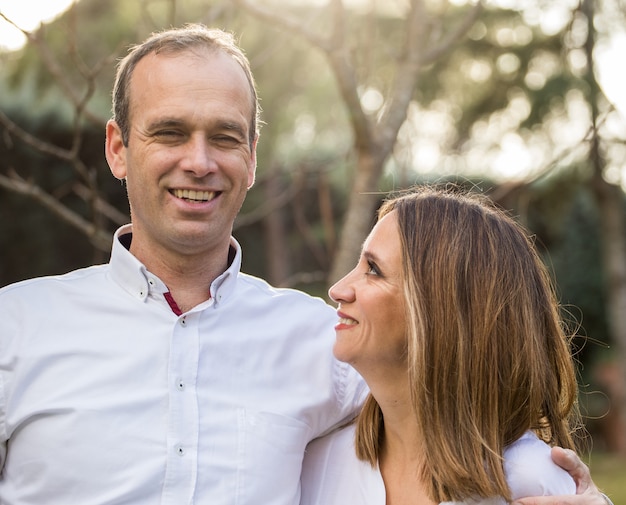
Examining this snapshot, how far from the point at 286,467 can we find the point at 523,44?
22.3ft

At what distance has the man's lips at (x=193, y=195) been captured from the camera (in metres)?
2.34

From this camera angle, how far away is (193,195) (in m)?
2.34

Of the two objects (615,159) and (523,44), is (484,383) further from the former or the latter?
(523,44)

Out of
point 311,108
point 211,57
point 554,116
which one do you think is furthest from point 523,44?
point 211,57

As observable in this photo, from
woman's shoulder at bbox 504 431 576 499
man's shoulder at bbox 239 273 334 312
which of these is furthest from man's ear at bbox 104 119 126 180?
woman's shoulder at bbox 504 431 576 499

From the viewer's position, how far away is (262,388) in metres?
2.40

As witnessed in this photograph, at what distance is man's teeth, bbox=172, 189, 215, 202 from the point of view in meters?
2.34

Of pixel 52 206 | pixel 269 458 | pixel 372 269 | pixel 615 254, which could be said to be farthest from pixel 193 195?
pixel 615 254

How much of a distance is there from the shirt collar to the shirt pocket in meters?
0.35

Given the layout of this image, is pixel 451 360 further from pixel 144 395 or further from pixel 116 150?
pixel 116 150

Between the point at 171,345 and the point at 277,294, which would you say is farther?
the point at 277,294

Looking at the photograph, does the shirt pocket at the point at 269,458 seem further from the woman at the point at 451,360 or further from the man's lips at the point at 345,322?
the man's lips at the point at 345,322

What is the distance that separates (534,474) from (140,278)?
112 cm

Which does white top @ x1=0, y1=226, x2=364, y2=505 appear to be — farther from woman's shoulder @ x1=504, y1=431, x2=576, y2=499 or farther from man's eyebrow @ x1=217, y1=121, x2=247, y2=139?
woman's shoulder @ x1=504, y1=431, x2=576, y2=499
